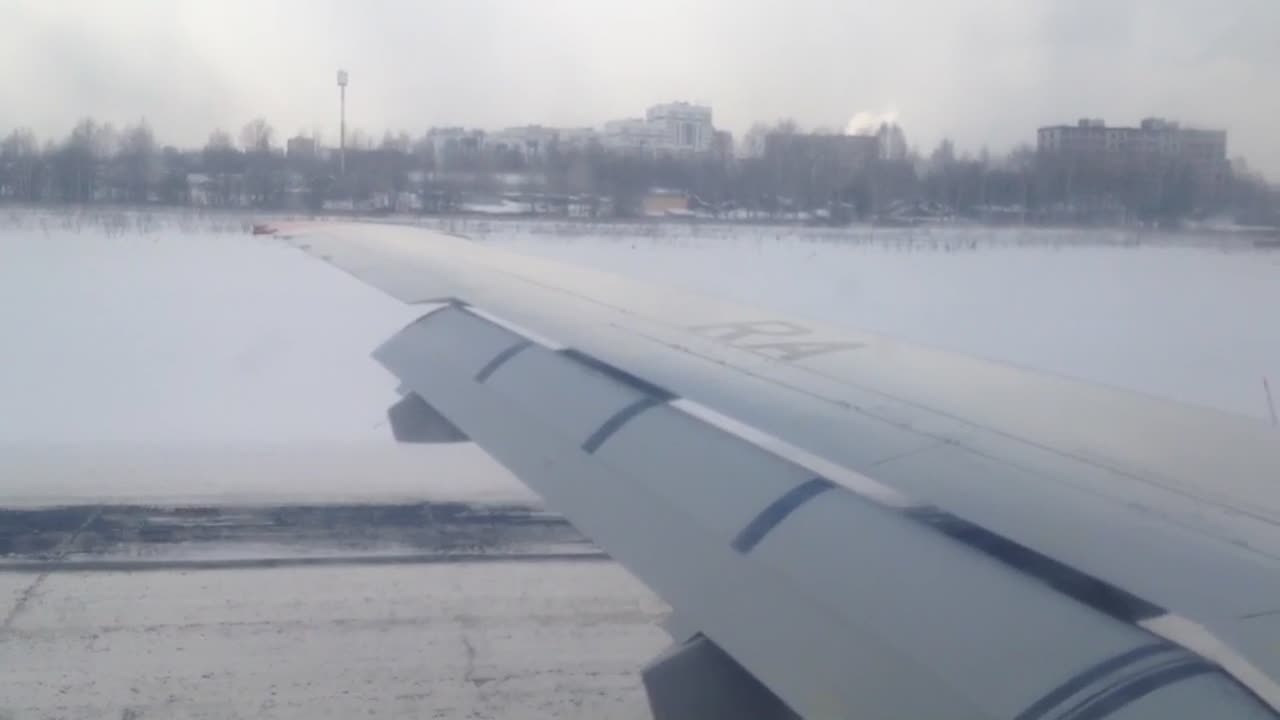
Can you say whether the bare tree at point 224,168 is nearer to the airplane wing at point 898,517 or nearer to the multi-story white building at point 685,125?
the multi-story white building at point 685,125

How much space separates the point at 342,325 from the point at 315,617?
9049mm

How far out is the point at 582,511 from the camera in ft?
9.30

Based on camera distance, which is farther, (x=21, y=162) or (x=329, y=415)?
(x=21, y=162)

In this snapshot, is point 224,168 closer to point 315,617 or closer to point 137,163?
point 137,163

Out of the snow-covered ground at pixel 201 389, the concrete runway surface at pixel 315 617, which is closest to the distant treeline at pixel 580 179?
the snow-covered ground at pixel 201 389

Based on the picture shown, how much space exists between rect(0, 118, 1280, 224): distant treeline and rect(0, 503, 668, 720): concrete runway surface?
1291 cm

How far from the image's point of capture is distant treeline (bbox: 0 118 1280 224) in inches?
701

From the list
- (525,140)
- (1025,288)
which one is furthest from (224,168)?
(1025,288)

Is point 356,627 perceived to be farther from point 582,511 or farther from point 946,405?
point 946,405

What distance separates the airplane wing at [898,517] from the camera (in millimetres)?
1745

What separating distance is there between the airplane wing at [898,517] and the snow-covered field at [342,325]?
381 cm

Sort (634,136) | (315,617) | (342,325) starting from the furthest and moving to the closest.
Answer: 1. (634,136)
2. (342,325)
3. (315,617)

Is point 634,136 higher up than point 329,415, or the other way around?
point 634,136

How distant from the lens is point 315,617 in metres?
5.14
